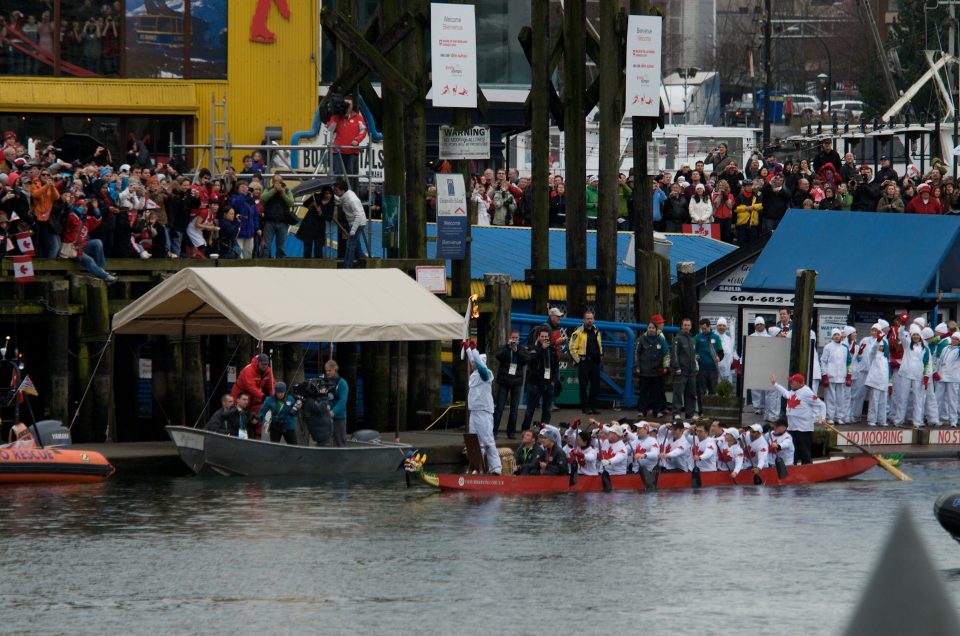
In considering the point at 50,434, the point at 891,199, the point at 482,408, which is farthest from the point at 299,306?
the point at 891,199

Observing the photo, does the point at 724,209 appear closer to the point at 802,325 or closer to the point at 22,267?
the point at 802,325

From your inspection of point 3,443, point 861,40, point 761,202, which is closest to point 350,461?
point 3,443

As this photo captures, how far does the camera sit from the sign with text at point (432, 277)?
25766mm

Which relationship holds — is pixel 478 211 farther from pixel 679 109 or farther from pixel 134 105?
pixel 679 109

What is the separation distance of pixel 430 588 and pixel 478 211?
18.3 meters

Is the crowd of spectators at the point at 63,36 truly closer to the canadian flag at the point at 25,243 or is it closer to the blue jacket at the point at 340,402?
the canadian flag at the point at 25,243

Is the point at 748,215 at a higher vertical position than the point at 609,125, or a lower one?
lower

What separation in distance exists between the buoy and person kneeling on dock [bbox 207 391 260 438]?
33.1ft

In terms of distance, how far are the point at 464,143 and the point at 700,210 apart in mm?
10066

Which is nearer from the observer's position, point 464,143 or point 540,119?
point 464,143

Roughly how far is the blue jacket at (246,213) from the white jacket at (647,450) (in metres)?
7.29

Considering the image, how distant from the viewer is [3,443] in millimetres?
23719

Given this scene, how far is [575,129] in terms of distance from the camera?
2841cm

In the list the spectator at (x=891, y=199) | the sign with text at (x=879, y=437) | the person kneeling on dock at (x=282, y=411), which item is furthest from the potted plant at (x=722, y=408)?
the spectator at (x=891, y=199)
